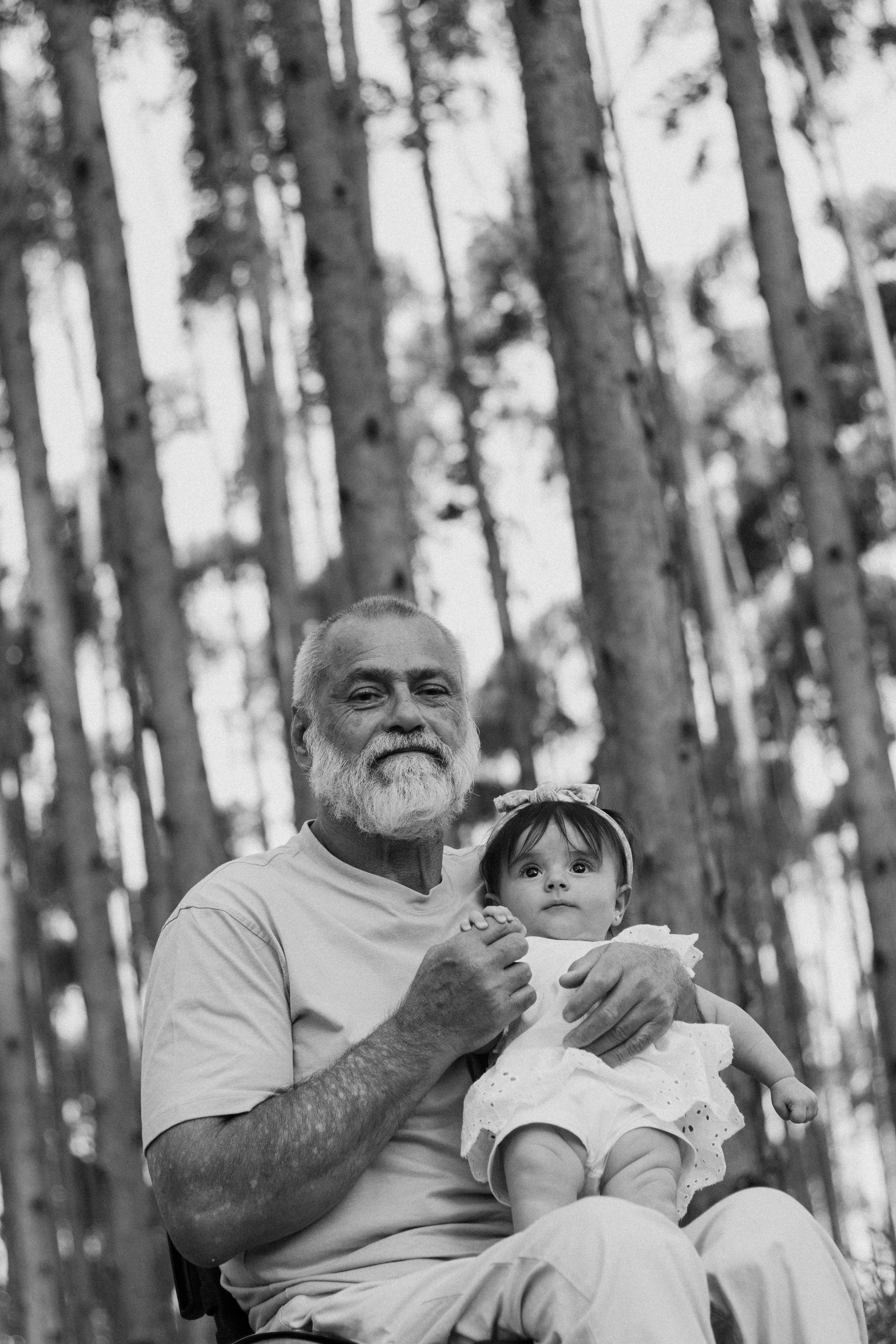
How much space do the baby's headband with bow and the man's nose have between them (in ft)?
0.60

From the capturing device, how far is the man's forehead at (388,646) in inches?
109

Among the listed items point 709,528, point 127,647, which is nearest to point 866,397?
point 709,528

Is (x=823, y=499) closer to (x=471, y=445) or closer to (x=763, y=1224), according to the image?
(x=471, y=445)

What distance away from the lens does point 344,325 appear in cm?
549

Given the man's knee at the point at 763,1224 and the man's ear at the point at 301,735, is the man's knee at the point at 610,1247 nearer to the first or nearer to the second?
the man's knee at the point at 763,1224

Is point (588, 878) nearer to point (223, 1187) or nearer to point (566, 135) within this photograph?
point (223, 1187)

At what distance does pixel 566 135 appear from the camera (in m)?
4.19

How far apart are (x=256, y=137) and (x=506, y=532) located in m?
2.97

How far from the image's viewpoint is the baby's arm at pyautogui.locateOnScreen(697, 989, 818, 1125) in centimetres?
232

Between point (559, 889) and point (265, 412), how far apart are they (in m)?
4.47

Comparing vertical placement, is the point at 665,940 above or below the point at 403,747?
below

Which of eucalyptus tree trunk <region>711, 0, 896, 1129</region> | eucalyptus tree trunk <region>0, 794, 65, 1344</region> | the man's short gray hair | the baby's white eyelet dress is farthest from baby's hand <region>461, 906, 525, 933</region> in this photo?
eucalyptus tree trunk <region>0, 794, 65, 1344</region>

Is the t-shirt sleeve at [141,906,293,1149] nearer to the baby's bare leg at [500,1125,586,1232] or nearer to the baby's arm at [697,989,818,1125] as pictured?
the baby's bare leg at [500,1125,586,1232]

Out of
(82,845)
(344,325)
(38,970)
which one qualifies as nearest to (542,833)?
(344,325)
